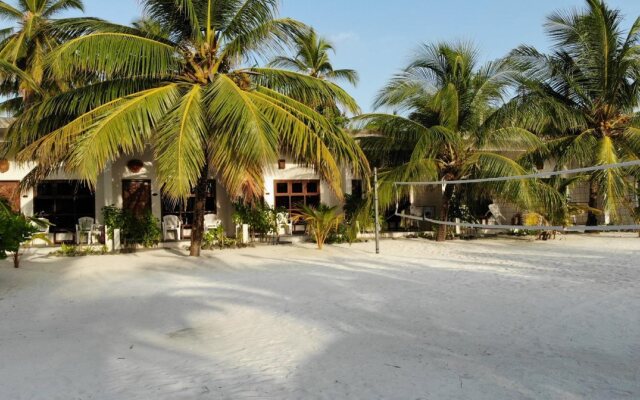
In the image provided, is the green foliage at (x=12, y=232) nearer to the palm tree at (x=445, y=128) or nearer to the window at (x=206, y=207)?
the window at (x=206, y=207)

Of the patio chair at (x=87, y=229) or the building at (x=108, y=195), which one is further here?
the building at (x=108, y=195)

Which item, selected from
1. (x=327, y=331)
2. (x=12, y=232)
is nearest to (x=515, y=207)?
(x=327, y=331)

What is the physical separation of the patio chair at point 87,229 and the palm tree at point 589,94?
11.1 m

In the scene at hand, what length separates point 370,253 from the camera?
10.7 meters

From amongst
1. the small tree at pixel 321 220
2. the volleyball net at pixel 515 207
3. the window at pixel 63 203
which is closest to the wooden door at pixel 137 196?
the window at pixel 63 203

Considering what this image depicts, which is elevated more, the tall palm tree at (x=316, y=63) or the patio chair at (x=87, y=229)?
the tall palm tree at (x=316, y=63)

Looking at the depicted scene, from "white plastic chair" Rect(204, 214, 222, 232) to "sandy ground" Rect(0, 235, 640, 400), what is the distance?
152 inches

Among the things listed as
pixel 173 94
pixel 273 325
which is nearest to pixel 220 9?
pixel 173 94

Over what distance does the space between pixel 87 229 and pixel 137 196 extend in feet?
5.23

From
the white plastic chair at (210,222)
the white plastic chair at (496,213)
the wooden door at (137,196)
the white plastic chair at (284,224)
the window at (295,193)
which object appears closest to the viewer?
the white plastic chair at (210,222)

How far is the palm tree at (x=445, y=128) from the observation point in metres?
12.0

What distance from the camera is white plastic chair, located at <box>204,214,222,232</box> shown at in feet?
41.1

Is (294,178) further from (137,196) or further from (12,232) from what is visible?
(12,232)

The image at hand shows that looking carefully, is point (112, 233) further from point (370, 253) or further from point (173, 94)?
point (370, 253)
